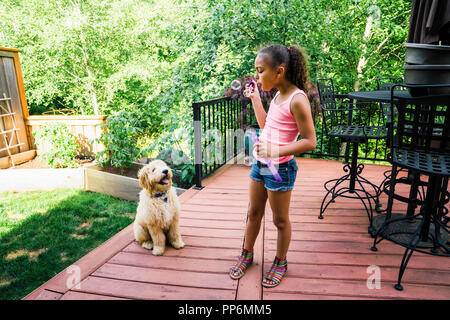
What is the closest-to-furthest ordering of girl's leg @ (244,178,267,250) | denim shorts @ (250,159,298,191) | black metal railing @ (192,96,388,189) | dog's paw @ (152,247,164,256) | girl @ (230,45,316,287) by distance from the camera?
girl @ (230,45,316,287) → denim shorts @ (250,159,298,191) → girl's leg @ (244,178,267,250) → dog's paw @ (152,247,164,256) → black metal railing @ (192,96,388,189)

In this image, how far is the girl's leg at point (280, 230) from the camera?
1.82 meters

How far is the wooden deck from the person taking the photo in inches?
76.1

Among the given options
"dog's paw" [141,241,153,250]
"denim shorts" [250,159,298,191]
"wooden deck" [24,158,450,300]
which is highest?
"denim shorts" [250,159,298,191]

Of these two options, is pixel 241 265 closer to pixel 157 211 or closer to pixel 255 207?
pixel 255 207

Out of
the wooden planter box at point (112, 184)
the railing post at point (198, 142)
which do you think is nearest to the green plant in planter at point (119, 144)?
the wooden planter box at point (112, 184)

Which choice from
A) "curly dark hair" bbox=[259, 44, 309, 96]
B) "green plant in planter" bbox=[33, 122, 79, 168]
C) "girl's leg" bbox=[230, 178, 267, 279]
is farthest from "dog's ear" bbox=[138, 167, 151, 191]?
"green plant in planter" bbox=[33, 122, 79, 168]

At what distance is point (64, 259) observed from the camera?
3021 millimetres

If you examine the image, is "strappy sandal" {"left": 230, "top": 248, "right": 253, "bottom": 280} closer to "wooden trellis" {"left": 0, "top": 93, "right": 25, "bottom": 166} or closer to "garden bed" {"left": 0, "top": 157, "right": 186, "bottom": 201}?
"garden bed" {"left": 0, "top": 157, "right": 186, "bottom": 201}

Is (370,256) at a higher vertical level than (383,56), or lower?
lower

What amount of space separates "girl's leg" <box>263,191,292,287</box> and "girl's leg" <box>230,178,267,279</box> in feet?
0.35

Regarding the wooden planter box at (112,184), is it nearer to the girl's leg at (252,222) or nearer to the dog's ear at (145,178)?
the dog's ear at (145,178)
